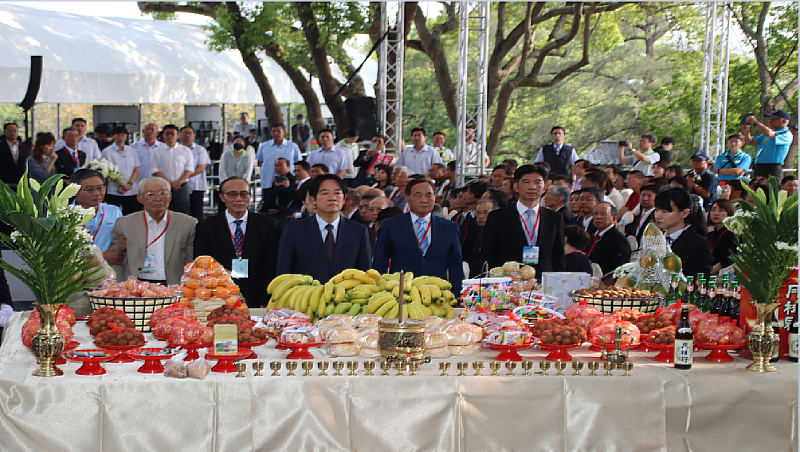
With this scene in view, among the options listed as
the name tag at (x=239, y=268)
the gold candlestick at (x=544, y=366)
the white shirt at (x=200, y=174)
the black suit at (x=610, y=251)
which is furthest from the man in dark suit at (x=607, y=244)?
the white shirt at (x=200, y=174)

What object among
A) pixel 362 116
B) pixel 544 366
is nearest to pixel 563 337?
pixel 544 366

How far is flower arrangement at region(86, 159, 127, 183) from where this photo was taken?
380 inches

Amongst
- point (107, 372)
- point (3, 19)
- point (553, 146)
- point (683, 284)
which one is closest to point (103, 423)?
point (107, 372)

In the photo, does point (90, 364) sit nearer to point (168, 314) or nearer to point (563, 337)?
point (168, 314)

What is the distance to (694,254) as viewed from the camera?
4.76 metres

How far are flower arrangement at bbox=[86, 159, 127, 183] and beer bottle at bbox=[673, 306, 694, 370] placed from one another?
8.22 meters

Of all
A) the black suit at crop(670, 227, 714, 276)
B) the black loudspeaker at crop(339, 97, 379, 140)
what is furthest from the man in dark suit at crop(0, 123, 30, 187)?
the black suit at crop(670, 227, 714, 276)

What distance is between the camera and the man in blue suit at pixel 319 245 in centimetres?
466

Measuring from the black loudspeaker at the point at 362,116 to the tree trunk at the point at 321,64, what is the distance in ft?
7.57

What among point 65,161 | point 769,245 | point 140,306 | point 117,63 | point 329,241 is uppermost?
point 117,63

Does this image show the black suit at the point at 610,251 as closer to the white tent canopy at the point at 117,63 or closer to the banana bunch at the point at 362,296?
the banana bunch at the point at 362,296

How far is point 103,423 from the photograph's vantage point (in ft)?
8.47

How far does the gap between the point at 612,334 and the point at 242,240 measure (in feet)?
9.19

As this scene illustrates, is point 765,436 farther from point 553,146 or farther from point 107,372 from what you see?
point 553,146
